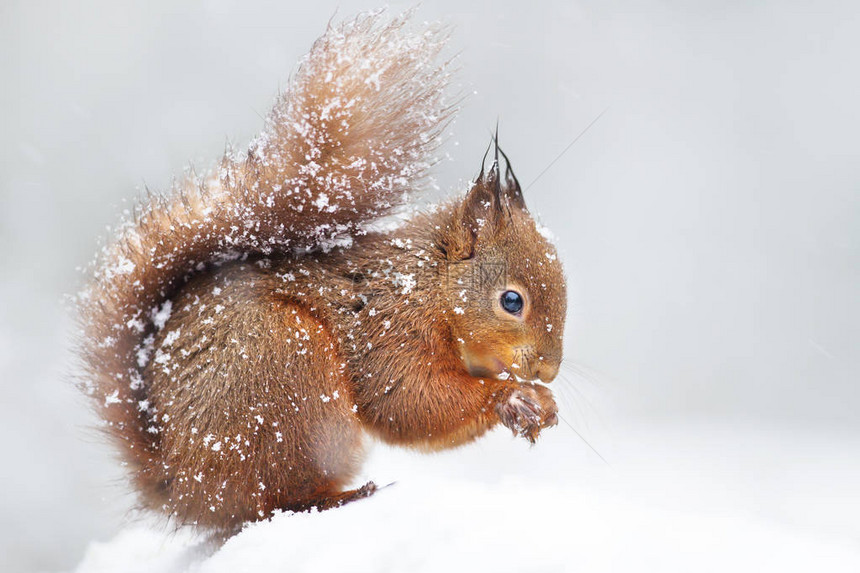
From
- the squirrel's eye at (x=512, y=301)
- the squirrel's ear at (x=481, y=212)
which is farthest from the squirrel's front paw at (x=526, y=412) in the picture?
the squirrel's ear at (x=481, y=212)

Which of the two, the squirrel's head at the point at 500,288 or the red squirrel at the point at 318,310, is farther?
the squirrel's head at the point at 500,288

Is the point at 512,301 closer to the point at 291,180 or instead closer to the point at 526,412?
the point at 526,412

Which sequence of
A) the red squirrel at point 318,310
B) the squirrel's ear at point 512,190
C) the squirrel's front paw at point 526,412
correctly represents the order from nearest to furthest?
the red squirrel at point 318,310
the squirrel's front paw at point 526,412
the squirrel's ear at point 512,190

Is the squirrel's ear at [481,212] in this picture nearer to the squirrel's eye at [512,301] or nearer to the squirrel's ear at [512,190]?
the squirrel's ear at [512,190]

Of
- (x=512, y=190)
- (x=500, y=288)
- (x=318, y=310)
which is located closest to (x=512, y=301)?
(x=500, y=288)

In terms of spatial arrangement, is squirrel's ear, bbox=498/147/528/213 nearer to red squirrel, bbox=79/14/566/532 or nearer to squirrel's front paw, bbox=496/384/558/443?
red squirrel, bbox=79/14/566/532

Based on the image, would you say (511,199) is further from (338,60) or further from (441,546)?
(441,546)

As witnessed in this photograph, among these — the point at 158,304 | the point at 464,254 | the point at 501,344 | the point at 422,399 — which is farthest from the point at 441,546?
the point at 158,304
